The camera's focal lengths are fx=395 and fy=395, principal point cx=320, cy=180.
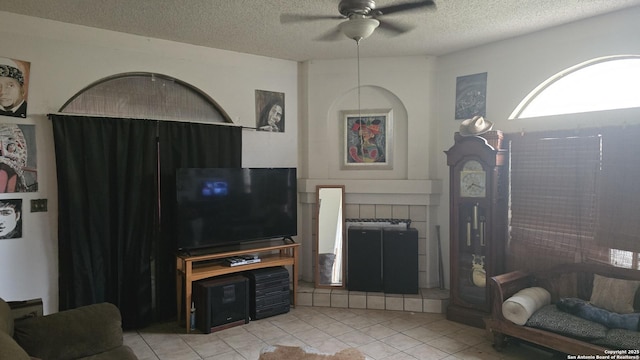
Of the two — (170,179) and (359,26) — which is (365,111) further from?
(170,179)

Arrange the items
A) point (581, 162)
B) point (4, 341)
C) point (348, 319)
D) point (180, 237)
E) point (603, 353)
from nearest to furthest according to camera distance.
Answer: point (4, 341), point (603, 353), point (581, 162), point (180, 237), point (348, 319)

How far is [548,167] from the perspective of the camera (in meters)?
3.29

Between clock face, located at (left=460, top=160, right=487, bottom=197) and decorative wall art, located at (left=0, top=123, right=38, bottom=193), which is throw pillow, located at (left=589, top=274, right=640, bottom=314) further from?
decorative wall art, located at (left=0, top=123, right=38, bottom=193)

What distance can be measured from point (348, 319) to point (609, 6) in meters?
3.27

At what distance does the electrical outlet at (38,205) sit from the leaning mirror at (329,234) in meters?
2.47

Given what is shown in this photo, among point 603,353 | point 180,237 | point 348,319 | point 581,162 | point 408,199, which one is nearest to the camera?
point 603,353

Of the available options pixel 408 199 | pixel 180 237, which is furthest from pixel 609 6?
pixel 180 237

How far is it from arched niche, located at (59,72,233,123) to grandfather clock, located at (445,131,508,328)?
235cm

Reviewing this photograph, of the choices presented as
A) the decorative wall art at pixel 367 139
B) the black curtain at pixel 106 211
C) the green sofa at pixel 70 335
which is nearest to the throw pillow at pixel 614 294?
the decorative wall art at pixel 367 139

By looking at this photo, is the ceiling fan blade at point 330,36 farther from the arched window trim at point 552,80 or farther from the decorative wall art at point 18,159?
the decorative wall art at point 18,159

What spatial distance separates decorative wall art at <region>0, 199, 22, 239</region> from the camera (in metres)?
2.99

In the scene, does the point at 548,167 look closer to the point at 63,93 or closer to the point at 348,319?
the point at 348,319

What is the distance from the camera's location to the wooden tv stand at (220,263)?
3.38 meters

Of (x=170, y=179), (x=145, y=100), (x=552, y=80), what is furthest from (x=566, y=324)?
(x=145, y=100)
